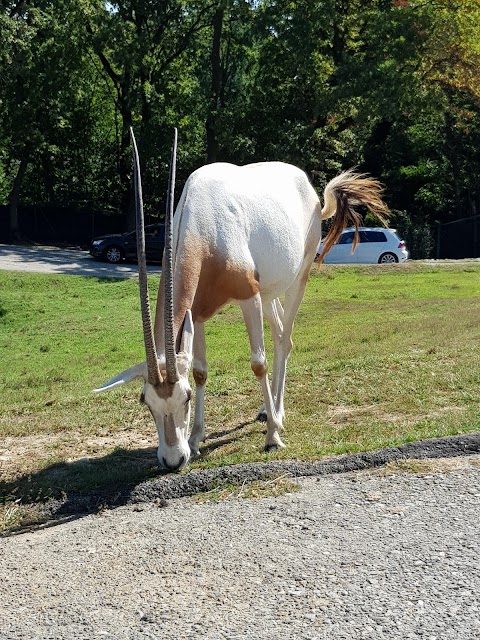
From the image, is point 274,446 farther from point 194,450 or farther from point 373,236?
point 373,236

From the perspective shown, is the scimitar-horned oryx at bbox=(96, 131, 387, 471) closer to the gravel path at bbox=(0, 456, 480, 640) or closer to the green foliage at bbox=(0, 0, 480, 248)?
the gravel path at bbox=(0, 456, 480, 640)

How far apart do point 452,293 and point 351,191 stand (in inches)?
484

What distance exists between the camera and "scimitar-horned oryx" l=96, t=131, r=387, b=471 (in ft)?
18.8

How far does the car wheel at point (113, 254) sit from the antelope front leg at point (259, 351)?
84.6 ft

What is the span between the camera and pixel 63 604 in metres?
4.25

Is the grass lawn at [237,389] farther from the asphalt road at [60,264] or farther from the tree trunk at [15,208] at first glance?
the tree trunk at [15,208]

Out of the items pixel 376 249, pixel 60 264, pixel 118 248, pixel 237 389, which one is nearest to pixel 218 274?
pixel 237 389

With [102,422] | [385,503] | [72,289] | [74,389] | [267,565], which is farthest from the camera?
[72,289]

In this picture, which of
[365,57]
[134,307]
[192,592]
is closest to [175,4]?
[365,57]

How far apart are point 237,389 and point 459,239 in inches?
1168

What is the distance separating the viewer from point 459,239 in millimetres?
37281

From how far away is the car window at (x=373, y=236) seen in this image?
3166 centimetres

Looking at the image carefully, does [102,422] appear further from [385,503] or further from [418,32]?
[418,32]

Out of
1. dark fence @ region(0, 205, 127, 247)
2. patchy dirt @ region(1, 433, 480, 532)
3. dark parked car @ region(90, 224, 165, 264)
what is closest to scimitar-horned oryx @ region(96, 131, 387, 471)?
patchy dirt @ region(1, 433, 480, 532)
